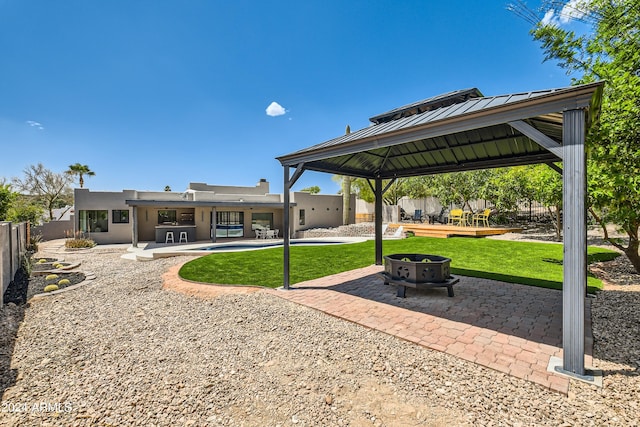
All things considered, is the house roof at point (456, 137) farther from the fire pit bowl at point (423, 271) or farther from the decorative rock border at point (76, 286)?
the decorative rock border at point (76, 286)

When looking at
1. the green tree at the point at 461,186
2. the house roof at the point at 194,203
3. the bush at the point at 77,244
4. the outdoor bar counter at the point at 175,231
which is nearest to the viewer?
the bush at the point at 77,244

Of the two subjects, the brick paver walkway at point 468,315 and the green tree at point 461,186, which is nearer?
the brick paver walkway at point 468,315

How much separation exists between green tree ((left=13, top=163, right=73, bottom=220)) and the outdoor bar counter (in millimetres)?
22131

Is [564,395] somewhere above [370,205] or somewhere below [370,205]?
below

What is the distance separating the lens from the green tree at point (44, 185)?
2847cm

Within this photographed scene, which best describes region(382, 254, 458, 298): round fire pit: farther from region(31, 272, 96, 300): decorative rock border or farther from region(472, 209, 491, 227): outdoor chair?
region(472, 209, 491, 227): outdoor chair

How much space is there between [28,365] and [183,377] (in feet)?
6.62

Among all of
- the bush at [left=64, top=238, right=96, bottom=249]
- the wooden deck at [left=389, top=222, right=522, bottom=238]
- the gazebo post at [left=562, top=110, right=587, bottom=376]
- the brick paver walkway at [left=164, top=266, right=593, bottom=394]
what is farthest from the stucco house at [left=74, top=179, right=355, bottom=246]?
the gazebo post at [left=562, top=110, right=587, bottom=376]

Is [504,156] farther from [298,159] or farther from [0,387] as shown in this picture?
[0,387]

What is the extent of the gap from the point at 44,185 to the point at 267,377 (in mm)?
39180

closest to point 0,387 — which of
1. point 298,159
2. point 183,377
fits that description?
point 183,377

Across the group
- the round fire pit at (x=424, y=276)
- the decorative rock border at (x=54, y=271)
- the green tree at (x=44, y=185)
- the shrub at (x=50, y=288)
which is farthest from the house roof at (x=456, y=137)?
the green tree at (x=44, y=185)

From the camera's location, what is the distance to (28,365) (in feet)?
10.7

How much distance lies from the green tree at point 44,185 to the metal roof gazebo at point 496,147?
117 ft
